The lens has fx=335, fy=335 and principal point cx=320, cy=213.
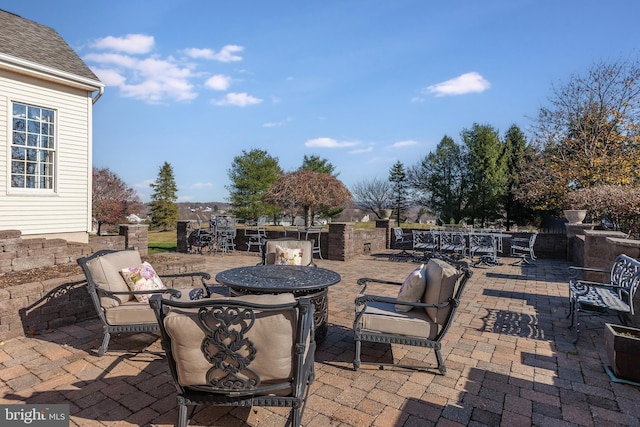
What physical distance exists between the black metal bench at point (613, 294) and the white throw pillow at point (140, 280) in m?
4.15

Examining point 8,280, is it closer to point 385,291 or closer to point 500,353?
point 385,291

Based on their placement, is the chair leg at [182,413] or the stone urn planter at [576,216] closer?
the chair leg at [182,413]

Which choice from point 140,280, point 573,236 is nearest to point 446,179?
point 573,236

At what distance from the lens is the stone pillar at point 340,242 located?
29.0ft

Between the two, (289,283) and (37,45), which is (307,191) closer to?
(37,45)

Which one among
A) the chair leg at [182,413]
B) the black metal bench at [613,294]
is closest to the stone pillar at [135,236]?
the chair leg at [182,413]

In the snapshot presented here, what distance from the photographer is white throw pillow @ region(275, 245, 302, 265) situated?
4551 millimetres

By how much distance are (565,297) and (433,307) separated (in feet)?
12.8

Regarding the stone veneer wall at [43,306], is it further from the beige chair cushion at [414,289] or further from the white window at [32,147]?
the white window at [32,147]

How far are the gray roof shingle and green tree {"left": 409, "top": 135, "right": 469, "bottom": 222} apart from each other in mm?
20672

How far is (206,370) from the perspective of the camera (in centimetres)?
163

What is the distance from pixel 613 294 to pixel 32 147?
10.0 metres

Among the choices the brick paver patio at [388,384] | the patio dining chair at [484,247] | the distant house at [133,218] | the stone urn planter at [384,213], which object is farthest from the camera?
the distant house at [133,218]

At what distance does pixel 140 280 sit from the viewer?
10.5 feet
